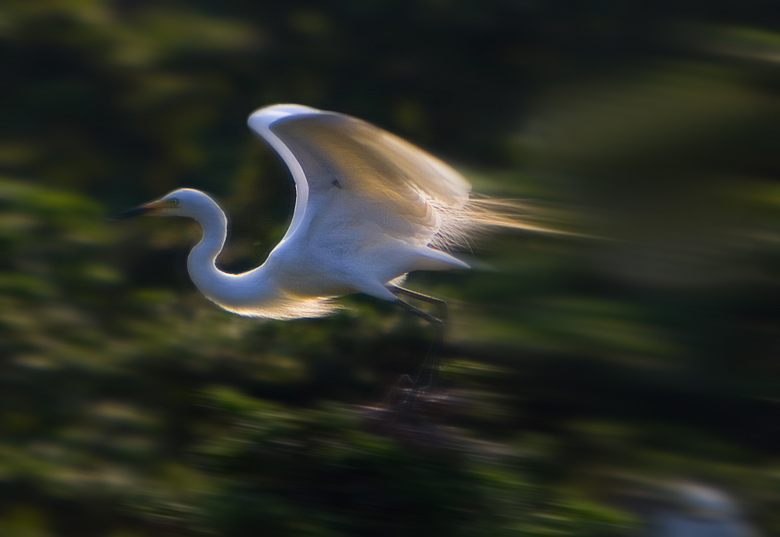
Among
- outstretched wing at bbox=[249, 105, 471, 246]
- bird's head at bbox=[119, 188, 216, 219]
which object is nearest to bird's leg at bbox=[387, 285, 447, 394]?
outstretched wing at bbox=[249, 105, 471, 246]

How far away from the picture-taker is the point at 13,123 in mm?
1991

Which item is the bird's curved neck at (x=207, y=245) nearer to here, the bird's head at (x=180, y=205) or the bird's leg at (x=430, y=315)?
the bird's head at (x=180, y=205)

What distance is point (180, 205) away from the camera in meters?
1.63

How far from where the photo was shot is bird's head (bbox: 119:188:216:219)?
5.30 ft

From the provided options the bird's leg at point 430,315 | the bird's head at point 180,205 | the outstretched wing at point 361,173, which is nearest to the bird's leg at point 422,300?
the bird's leg at point 430,315

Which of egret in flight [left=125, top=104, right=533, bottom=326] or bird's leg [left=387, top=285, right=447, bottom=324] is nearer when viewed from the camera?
egret in flight [left=125, top=104, right=533, bottom=326]

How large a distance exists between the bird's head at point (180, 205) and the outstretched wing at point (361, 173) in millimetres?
198

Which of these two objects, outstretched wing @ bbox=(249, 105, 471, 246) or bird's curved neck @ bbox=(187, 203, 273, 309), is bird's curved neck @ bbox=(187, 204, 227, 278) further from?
outstretched wing @ bbox=(249, 105, 471, 246)

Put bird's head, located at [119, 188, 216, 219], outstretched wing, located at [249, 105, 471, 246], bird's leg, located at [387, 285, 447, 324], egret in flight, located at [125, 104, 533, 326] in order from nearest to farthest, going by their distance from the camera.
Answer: outstretched wing, located at [249, 105, 471, 246] < egret in flight, located at [125, 104, 533, 326] < bird's head, located at [119, 188, 216, 219] < bird's leg, located at [387, 285, 447, 324]

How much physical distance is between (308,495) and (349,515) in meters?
0.08

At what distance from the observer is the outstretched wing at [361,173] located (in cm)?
127

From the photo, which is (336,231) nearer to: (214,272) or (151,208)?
(214,272)

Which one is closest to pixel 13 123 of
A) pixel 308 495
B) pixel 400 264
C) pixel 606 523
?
pixel 400 264

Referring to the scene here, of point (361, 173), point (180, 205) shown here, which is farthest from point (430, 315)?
point (180, 205)
